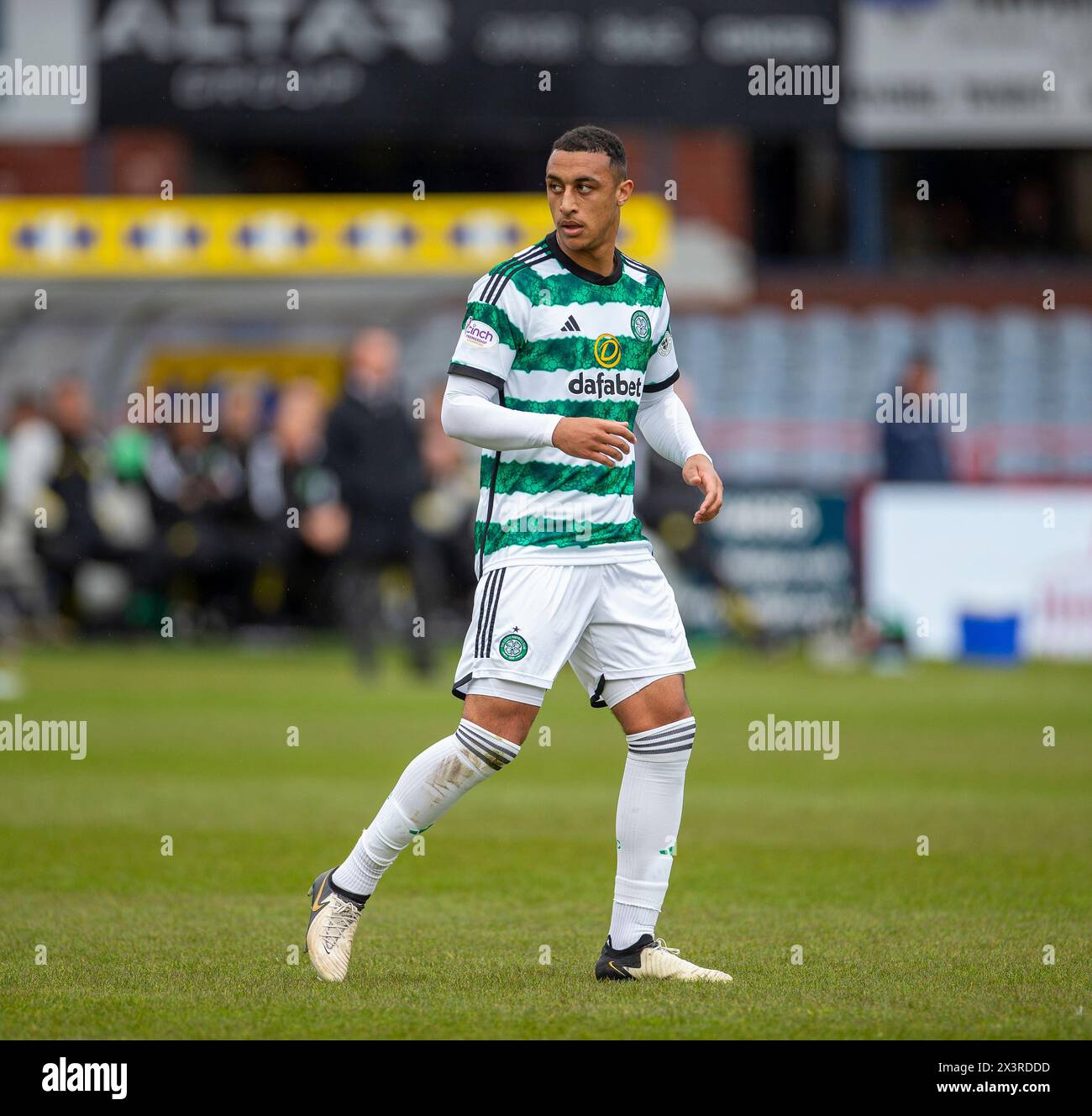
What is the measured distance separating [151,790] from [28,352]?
13791 mm

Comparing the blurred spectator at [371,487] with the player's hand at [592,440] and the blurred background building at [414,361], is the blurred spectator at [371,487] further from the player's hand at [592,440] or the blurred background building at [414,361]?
the player's hand at [592,440]

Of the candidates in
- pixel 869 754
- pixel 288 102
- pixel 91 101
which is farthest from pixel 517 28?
pixel 869 754

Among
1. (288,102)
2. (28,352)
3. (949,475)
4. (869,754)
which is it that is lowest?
(869,754)

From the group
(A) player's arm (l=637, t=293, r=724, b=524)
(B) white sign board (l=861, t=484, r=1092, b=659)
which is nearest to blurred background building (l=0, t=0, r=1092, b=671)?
(B) white sign board (l=861, t=484, r=1092, b=659)

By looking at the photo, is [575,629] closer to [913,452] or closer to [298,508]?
[913,452]

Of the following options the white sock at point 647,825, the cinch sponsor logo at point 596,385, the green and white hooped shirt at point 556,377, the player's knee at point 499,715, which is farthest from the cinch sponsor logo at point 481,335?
the white sock at point 647,825

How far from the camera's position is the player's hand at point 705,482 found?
5.89 meters

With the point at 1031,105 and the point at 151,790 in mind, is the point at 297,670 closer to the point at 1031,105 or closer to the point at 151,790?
the point at 151,790

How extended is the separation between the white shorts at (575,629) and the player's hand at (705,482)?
23 cm

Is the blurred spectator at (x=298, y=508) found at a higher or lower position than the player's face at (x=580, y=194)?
lower

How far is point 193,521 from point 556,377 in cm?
1465

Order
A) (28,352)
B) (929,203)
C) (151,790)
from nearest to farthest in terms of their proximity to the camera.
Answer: (151,790), (28,352), (929,203)

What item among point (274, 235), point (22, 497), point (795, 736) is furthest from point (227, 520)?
point (795, 736)
